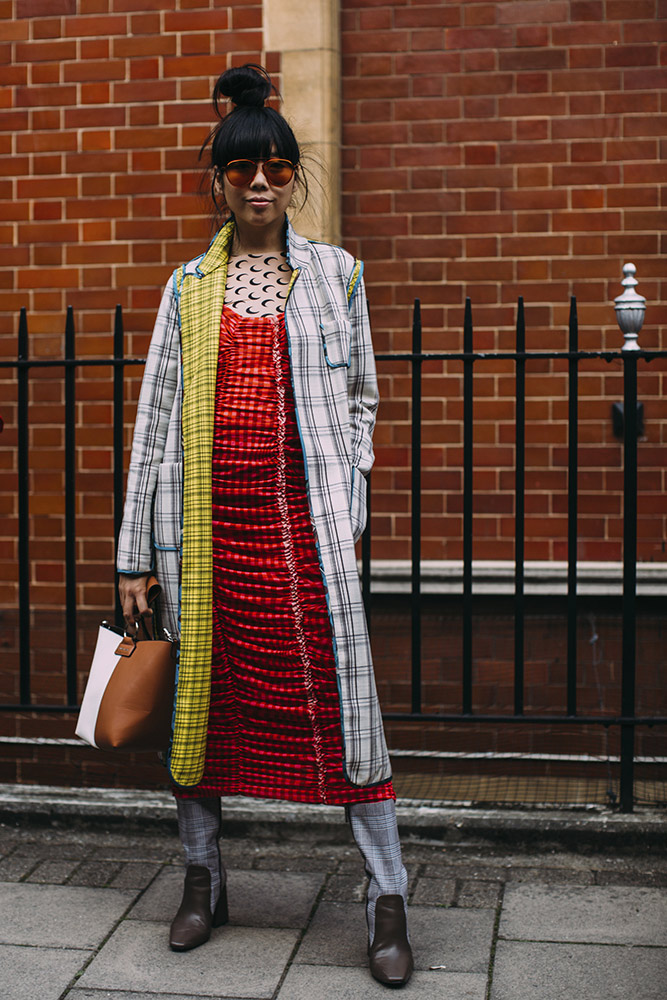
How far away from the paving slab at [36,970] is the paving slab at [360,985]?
533 mm

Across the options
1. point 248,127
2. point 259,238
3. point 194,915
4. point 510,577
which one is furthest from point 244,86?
point 510,577

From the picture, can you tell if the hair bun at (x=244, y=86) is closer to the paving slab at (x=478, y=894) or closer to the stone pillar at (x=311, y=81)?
the stone pillar at (x=311, y=81)

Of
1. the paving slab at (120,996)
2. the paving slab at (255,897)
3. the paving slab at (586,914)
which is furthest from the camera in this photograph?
the paving slab at (255,897)

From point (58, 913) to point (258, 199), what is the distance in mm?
1997

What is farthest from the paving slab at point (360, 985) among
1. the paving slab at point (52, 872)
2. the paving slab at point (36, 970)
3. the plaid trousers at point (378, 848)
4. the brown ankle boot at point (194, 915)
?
the paving slab at point (52, 872)

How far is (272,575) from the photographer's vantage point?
275 centimetres

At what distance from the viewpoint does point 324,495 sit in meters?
2.70

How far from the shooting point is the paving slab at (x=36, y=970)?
Answer: 2.61 meters

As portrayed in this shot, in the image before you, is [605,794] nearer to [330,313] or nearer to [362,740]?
[362,740]

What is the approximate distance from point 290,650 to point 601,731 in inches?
98.8

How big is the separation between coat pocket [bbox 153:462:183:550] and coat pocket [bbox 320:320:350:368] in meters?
0.46

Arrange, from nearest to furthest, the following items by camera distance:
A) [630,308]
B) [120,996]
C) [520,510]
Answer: [120,996], [630,308], [520,510]

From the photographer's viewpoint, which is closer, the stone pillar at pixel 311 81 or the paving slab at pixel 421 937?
the paving slab at pixel 421 937

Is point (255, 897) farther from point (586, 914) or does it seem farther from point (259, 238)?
point (259, 238)
